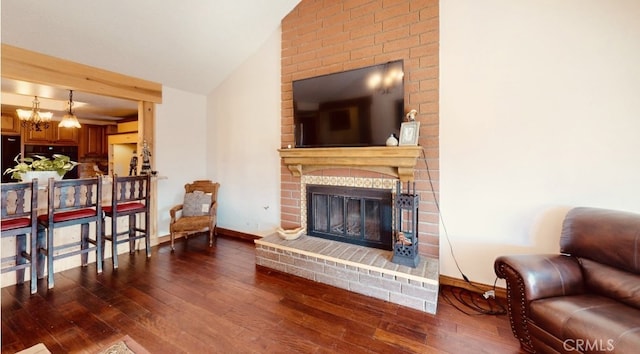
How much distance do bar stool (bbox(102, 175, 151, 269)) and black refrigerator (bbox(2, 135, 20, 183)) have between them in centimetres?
282

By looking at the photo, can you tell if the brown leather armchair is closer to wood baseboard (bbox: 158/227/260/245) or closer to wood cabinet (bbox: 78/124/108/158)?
wood baseboard (bbox: 158/227/260/245)

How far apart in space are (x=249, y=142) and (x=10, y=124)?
4.17m

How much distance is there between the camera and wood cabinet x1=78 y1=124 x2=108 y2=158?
528 centimetres

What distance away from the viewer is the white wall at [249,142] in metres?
3.65

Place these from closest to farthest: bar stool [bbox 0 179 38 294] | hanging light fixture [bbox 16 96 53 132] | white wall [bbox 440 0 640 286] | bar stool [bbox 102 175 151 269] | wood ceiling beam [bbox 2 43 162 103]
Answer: white wall [bbox 440 0 640 286]
bar stool [bbox 0 179 38 294]
wood ceiling beam [bbox 2 43 162 103]
bar stool [bbox 102 175 151 269]
hanging light fixture [bbox 16 96 53 132]

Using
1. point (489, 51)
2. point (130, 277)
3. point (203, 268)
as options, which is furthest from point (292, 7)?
point (130, 277)

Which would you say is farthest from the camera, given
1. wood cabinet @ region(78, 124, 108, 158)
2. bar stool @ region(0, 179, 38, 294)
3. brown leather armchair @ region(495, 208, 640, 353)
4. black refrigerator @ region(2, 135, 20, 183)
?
wood cabinet @ region(78, 124, 108, 158)

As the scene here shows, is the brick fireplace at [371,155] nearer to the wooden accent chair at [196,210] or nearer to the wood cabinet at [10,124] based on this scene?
the wooden accent chair at [196,210]

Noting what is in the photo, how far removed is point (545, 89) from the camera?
2131 mm

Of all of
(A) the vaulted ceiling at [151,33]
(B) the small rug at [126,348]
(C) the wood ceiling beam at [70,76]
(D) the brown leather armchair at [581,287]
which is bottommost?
(B) the small rug at [126,348]

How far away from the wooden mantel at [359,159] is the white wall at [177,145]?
1.90m

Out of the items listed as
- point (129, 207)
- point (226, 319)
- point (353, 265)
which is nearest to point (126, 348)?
point (226, 319)

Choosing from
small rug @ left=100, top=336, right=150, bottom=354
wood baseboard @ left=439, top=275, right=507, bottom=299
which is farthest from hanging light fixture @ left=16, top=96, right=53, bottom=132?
wood baseboard @ left=439, top=275, right=507, bottom=299

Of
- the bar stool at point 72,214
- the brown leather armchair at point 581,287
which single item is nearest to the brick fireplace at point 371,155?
the brown leather armchair at point 581,287
